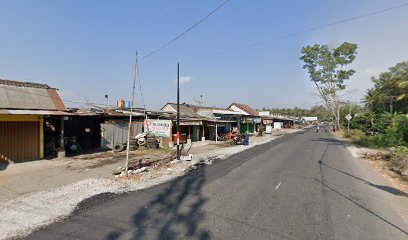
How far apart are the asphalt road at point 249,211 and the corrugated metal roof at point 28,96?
33.8 feet

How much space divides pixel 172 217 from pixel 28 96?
544 inches

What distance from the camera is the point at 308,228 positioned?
5680mm

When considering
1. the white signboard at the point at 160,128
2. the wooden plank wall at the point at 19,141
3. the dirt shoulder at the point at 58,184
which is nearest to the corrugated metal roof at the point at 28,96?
the wooden plank wall at the point at 19,141

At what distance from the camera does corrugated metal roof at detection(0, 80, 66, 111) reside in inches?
555

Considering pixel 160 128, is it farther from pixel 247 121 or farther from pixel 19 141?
pixel 247 121

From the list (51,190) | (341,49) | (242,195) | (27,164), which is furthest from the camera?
(341,49)

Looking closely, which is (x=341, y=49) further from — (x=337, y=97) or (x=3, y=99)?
Result: (x=3, y=99)

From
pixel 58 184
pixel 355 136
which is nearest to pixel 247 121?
pixel 355 136

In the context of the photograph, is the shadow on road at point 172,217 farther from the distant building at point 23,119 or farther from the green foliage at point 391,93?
the green foliage at point 391,93

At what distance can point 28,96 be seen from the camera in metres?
15.3

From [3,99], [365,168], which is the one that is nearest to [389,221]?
[365,168]

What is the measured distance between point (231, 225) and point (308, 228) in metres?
1.71

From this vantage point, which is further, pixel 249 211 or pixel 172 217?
pixel 249 211

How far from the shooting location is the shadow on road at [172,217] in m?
5.36
